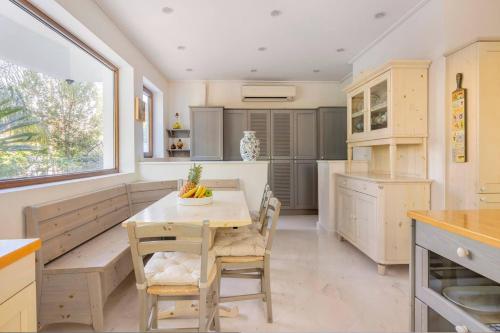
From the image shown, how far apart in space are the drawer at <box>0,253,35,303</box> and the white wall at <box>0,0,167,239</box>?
0.93 meters

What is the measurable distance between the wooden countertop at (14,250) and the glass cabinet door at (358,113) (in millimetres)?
3300

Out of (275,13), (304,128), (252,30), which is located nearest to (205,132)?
(304,128)

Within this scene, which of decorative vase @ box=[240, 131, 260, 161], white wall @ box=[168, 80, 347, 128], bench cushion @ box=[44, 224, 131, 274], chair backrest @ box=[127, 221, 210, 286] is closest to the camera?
chair backrest @ box=[127, 221, 210, 286]

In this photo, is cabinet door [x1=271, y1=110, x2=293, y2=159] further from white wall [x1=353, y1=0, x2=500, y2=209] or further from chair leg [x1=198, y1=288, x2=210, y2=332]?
chair leg [x1=198, y1=288, x2=210, y2=332]

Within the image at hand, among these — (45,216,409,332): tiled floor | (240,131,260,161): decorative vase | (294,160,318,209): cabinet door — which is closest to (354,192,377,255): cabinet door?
(45,216,409,332): tiled floor

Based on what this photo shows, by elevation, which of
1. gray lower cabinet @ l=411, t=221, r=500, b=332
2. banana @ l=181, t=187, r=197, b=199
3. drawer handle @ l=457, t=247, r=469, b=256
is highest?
A: banana @ l=181, t=187, r=197, b=199

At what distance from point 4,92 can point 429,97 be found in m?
3.55

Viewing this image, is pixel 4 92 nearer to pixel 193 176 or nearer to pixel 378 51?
pixel 193 176

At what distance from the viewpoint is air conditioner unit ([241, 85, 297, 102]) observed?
17.1 ft

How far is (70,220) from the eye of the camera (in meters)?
2.02

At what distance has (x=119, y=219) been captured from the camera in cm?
279

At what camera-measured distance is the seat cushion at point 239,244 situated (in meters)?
1.77

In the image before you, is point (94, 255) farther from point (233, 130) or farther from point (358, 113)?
point (233, 130)

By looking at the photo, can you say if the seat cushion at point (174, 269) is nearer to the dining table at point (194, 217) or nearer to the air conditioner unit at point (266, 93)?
the dining table at point (194, 217)
